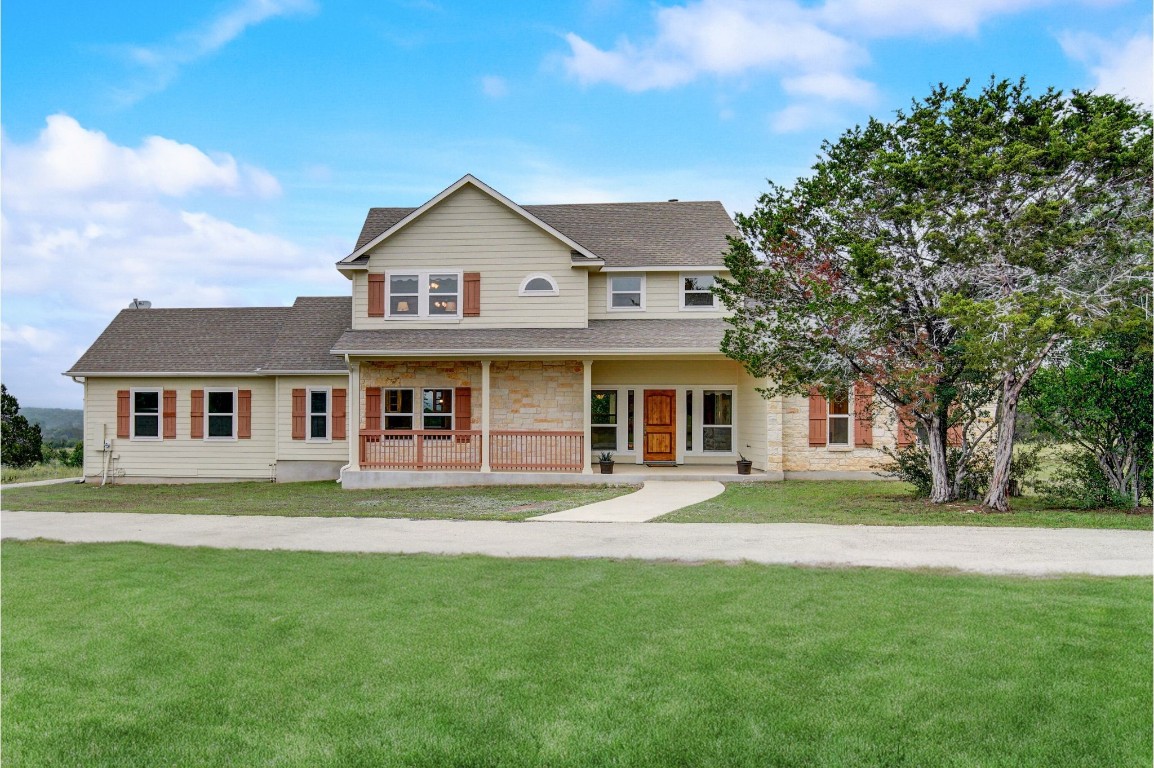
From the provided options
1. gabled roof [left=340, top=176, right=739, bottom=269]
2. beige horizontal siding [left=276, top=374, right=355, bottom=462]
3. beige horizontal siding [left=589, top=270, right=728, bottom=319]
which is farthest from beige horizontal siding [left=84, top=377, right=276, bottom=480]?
beige horizontal siding [left=589, top=270, right=728, bottom=319]

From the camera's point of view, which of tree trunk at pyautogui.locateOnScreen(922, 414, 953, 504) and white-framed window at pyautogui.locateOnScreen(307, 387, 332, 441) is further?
white-framed window at pyautogui.locateOnScreen(307, 387, 332, 441)

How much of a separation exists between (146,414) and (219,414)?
213 cm

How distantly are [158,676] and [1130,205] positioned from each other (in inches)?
547

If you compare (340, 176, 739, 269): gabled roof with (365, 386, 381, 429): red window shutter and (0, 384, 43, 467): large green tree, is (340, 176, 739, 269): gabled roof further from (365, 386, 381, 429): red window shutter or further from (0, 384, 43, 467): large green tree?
(0, 384, 43, 467): large green tree

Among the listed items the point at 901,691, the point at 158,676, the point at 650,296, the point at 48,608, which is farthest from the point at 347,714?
the point at 650,296

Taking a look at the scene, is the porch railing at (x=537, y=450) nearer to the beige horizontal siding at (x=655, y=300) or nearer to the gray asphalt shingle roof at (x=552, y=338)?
the gray asphalt shingle roof at (x=552, y=338)

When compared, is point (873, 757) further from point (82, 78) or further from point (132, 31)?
point (82, 78)

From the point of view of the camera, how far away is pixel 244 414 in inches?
861

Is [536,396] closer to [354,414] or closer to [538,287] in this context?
[538,287]

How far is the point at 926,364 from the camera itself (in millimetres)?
13352

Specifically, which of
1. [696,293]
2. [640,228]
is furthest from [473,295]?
[696,293]

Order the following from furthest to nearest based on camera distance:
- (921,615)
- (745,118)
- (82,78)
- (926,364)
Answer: (745,118)
(926,364)
(82,78)
(921,615)

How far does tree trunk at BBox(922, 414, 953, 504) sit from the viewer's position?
14.1m

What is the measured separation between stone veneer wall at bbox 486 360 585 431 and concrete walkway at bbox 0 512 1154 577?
25.2 feet
